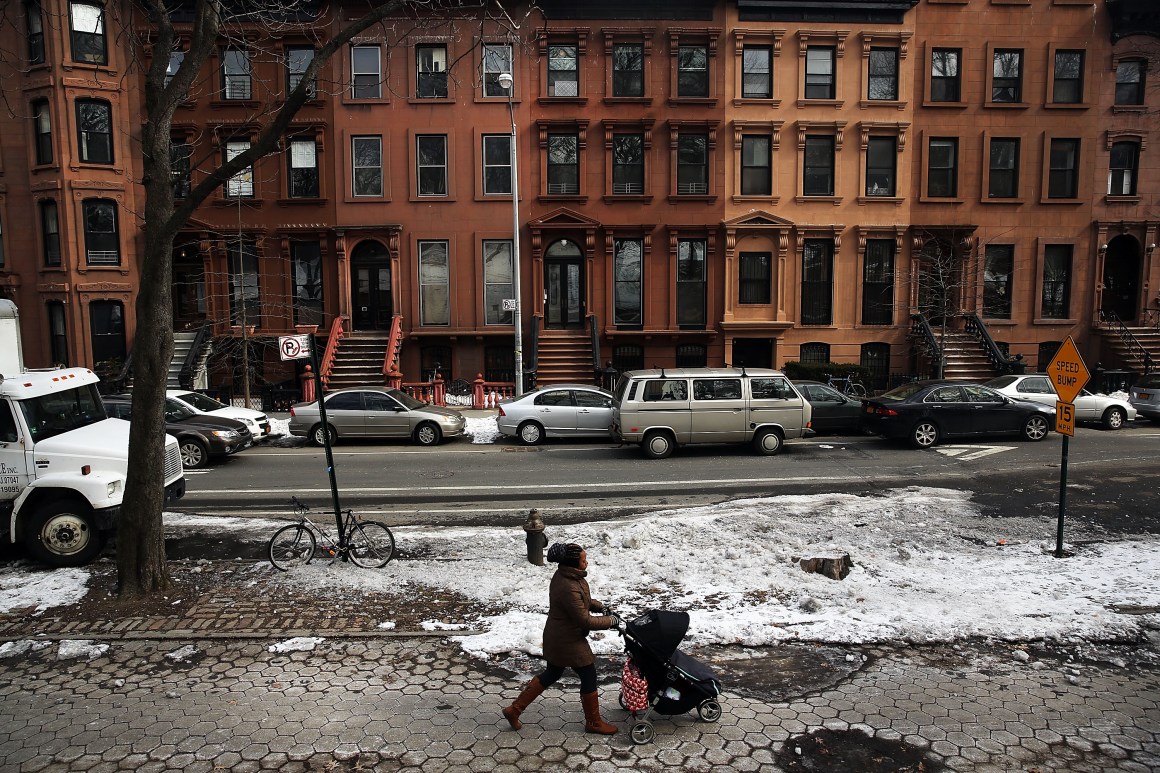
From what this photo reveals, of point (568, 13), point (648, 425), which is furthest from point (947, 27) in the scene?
point (648, 425)

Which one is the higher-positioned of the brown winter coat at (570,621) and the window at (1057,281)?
the window at (1057,281)

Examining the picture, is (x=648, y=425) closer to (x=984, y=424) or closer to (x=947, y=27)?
(x=984, y=424)

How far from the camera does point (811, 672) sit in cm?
661

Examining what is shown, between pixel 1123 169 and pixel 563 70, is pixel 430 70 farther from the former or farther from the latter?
pixel 1123 169

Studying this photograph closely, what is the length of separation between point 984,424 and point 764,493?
306 inches

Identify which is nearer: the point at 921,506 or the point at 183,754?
the point at 183,754

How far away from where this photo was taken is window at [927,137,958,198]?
27.5 m

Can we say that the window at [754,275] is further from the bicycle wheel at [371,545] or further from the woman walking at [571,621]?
the woman walking at [571,621]

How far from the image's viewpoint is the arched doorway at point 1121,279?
28656mm

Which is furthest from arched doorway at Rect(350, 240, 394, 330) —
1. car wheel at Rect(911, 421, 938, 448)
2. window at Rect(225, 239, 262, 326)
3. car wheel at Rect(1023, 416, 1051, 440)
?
car wheel at Rect(1023, 416, 1051, 440)

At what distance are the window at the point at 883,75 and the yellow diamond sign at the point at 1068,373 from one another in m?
20.3

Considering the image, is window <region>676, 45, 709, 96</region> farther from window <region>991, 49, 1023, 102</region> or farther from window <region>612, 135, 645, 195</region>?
window <region>991, 49, 1023, 102</region>

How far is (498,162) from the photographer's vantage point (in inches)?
1054

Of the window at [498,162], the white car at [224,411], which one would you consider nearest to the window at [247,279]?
the window at [498,162]
